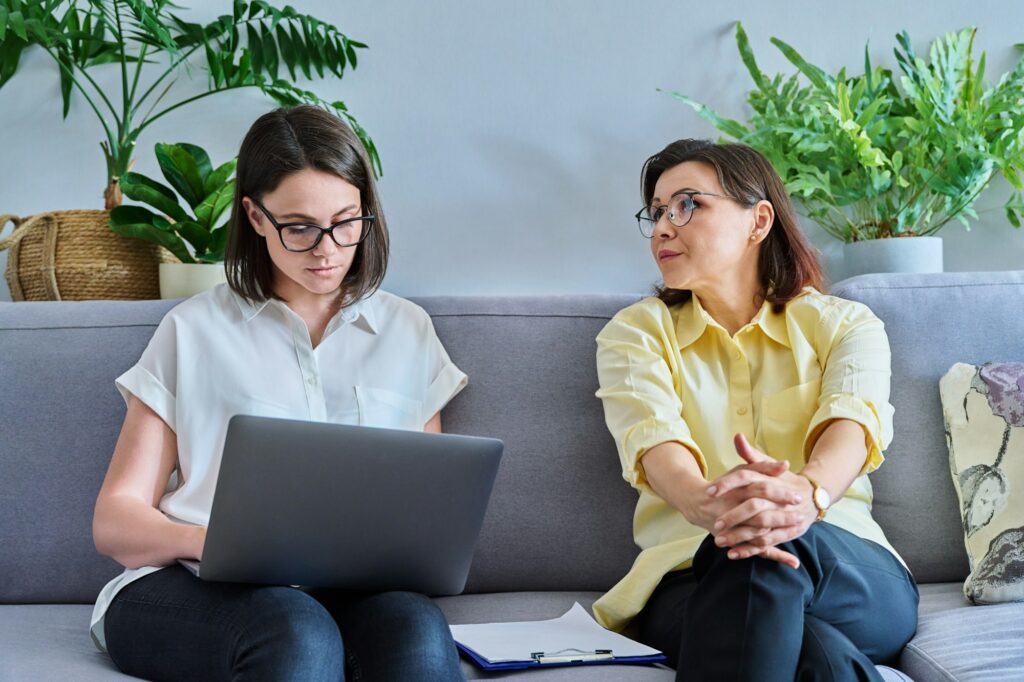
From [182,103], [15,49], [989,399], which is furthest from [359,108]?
[989,399]

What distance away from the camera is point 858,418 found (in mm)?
1433

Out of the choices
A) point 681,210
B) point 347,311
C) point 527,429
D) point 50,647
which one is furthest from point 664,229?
point 50,647

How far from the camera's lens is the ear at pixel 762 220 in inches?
65.2

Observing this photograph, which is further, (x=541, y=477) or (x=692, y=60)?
(x=692, y=60)

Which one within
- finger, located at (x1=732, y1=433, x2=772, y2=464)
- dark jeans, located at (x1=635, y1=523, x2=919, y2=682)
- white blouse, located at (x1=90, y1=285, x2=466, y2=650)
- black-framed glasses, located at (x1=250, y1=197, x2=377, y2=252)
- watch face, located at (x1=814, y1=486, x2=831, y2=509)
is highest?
black-framed glasses, located at (x1=250, y1=197, x2=377, y2=252)

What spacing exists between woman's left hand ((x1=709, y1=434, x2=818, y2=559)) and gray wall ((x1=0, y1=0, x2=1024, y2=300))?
3.49 feet

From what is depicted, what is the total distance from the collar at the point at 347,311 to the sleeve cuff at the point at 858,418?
2.24 ft

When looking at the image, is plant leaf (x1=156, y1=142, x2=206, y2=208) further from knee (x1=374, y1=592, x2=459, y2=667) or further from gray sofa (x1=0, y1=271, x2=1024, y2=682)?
knee (x1=374, y1=592, x2=459, y2=667)

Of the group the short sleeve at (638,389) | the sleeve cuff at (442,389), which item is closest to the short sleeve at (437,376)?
the sleeve cuff at (442,389)

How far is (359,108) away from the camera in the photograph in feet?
7.48

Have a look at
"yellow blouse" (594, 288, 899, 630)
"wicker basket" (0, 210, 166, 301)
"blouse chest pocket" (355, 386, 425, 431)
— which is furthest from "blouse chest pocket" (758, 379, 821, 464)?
"wicker basket" (0, 210, 166, 301)

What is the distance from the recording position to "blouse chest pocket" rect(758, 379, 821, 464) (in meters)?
1.54

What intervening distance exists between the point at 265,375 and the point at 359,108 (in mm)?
948

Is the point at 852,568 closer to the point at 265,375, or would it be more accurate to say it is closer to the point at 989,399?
the point at 989,399
